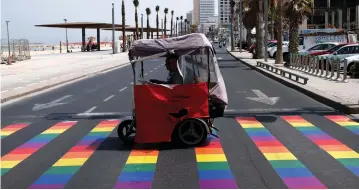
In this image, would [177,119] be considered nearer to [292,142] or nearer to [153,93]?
[153,93]

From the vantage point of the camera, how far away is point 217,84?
8.11 metres

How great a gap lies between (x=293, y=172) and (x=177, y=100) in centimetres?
236

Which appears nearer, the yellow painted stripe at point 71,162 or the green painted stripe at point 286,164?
the green painted stripe at point 286,164

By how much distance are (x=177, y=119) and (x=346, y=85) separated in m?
11.2

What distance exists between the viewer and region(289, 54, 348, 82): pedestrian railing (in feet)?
68.3

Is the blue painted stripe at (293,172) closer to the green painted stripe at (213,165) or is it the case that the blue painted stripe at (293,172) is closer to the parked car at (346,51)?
the green painted stripe at (213,165)

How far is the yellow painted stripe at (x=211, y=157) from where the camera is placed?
7160 millimetres

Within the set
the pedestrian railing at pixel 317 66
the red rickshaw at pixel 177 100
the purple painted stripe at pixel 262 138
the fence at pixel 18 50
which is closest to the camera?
the red rickshaw at pixel 177 100

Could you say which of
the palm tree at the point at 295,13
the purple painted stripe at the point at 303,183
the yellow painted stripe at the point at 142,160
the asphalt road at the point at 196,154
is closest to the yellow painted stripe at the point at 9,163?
the asphalt road at the point at 196,154

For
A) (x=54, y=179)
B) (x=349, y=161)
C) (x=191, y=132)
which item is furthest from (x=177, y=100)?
(x=349, y=161)

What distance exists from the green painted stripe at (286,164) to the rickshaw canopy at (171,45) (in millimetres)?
2271

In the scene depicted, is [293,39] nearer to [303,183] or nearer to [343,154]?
[343,154]

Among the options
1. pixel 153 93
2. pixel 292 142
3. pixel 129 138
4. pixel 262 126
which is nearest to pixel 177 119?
pixel 153 93

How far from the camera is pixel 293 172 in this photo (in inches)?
253
